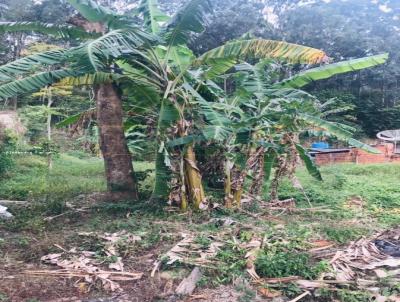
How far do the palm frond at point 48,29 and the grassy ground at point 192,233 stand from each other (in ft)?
A: 7.01

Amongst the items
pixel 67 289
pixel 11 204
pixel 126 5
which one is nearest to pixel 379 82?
pixel 126 5

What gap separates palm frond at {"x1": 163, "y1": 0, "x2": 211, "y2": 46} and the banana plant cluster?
1 centimetres

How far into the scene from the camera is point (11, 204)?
573cm

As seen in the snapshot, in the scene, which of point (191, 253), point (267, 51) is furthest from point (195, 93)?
point (191, 253)

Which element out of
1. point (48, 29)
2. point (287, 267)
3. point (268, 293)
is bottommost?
point (268, 293)

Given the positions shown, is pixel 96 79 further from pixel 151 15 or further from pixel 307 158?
pixel 307 158

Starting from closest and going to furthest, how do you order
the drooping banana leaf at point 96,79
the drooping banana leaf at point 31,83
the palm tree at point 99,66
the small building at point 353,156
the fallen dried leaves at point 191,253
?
the fallen dried leaves at point 191,253, the palm tree at point 99,66, the drooping banana leaf at point 31,83, the drooping banana leaf at point 96,79, the small building at point 353,156

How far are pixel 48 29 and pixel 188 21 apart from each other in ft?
5.23

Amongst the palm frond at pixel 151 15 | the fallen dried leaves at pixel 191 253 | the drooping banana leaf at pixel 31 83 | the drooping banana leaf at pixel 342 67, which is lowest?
the fallen dried leaves at pixel 191 253

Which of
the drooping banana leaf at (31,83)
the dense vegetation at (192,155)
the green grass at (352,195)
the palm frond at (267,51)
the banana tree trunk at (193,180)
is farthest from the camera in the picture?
the green grass at (352,195)

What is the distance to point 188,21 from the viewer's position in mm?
4508

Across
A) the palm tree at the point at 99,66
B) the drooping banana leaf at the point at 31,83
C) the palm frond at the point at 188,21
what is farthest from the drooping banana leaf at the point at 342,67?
the drooping banana leaf at the point at 31,83

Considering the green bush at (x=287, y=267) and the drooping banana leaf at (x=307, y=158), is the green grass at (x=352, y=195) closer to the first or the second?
the drooping banana leaf at (x=307, y=158)

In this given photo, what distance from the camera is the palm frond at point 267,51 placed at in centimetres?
486
